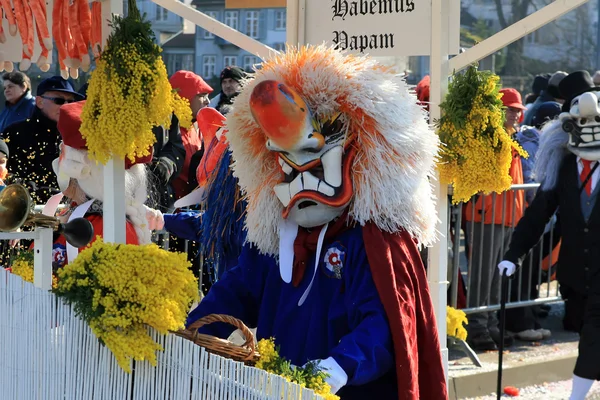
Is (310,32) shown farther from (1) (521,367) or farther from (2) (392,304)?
(1) (521,367)

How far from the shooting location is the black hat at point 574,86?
6.48 meters

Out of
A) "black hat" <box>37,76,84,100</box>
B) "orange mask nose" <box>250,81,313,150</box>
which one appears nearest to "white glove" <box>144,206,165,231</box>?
"orange mask nose" <box>250,81,313,150</box>

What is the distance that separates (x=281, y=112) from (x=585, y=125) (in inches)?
134

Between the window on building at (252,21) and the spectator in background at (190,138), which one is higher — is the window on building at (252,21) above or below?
above

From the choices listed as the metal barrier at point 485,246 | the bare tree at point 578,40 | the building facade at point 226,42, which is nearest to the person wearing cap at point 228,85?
the metal barrier at point 485,246

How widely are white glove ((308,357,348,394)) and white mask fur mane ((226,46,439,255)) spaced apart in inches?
23.3

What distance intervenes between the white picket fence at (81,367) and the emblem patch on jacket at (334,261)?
69 centimetres

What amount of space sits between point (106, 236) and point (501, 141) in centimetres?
190

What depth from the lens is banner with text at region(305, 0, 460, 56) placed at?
15.7 feet

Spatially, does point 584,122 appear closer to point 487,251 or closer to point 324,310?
point 487,251

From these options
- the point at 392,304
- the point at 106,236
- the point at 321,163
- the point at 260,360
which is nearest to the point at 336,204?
the point at 321,163

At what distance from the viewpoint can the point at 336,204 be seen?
11.2 ft

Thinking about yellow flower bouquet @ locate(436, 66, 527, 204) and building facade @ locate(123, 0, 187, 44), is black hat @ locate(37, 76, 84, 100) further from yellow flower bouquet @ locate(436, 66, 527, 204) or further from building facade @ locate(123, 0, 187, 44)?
building facade @ locate(123, 0, 187, 44)

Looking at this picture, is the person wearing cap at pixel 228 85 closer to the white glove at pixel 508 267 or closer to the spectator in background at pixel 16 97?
the spectator in background at pixel 16 97
